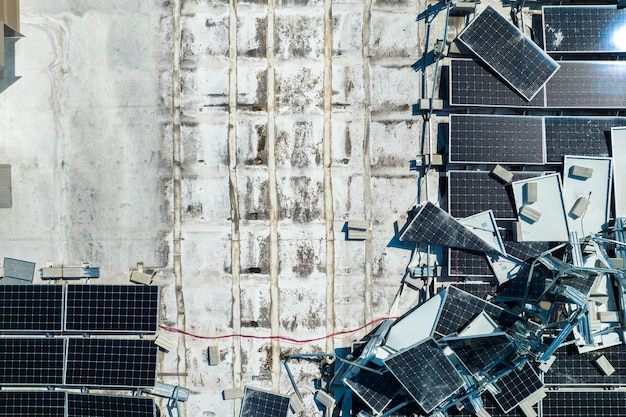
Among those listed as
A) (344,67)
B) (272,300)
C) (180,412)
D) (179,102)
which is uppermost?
(344,67)

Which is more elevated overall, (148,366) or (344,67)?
(344,67)

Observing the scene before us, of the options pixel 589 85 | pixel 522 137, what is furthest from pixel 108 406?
pixel 589 85

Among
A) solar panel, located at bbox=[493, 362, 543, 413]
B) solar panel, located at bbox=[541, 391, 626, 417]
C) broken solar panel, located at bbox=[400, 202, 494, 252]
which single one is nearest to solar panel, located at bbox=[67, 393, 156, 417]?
broken solar panel, located at bbox=[400, 202, 494, 252]

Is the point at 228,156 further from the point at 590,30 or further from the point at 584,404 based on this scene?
the point at 584,404

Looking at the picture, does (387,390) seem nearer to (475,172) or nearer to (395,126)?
(475,172)

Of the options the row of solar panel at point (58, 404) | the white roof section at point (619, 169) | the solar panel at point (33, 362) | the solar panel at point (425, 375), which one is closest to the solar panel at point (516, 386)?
the solar panel at point (425, 375)

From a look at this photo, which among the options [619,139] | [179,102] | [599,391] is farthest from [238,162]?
[599,391]
